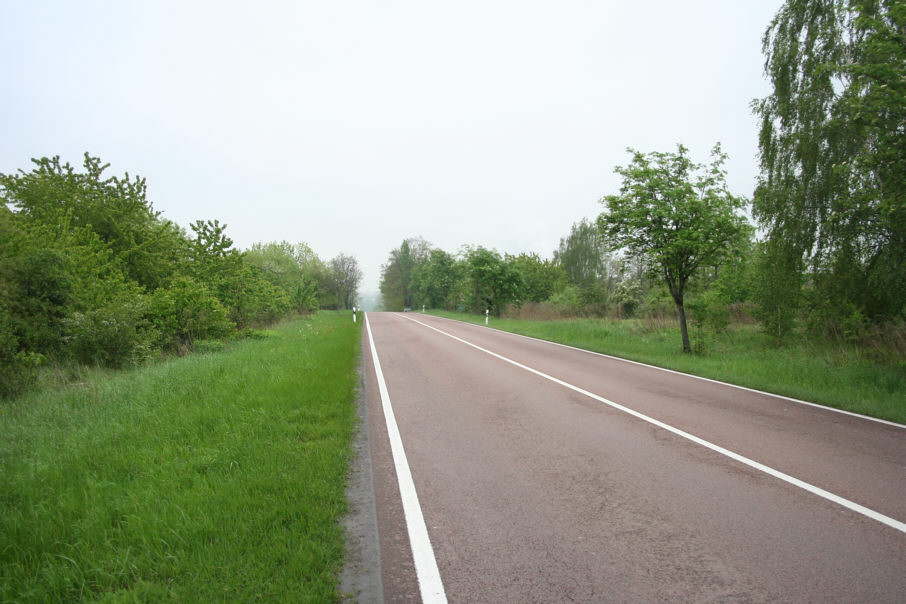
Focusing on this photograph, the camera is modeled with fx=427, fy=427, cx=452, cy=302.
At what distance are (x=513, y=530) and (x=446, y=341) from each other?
13941 mm

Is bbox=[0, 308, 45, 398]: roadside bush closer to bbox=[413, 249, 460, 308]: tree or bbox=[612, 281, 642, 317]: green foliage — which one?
bbox=[612, 281, 642, 317]: green foliage

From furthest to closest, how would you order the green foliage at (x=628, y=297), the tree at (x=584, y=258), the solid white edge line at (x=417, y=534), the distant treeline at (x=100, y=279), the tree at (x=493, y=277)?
the tree at (x=584, y=258) < the tree at (x=493, y=277) < the green foliage at (x=628, y=297) < the distant treeline at (x=100, y=279) < the solid white edge line at (x=417, y=534)

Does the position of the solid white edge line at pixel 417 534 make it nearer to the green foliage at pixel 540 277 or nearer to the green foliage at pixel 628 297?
the green foliage at pixel 628 297

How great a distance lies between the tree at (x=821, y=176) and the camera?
1210 cm

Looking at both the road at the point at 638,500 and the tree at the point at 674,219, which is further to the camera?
the tree at the point at 674,219

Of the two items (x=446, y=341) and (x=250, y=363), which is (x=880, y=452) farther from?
(x=446, y=341)

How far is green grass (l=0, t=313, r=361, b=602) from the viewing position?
2.70m

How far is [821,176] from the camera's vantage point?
13.8 m

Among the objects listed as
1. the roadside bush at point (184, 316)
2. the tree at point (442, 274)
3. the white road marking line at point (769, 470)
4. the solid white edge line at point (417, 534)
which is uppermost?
the tree at point (442, 274)

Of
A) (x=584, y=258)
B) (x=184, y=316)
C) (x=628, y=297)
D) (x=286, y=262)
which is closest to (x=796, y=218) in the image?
(x=184, y=316)

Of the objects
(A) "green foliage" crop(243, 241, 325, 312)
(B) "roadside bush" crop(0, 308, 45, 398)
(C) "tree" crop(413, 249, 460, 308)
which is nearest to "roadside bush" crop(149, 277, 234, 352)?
(B) "roadside bush" crop(0, 308, 45, 398)

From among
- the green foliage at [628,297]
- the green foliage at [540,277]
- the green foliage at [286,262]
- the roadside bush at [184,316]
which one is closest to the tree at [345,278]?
the green foliage at [286,262]

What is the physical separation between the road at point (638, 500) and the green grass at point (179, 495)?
587 millimetres

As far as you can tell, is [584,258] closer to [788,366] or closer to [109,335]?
[788,366]
